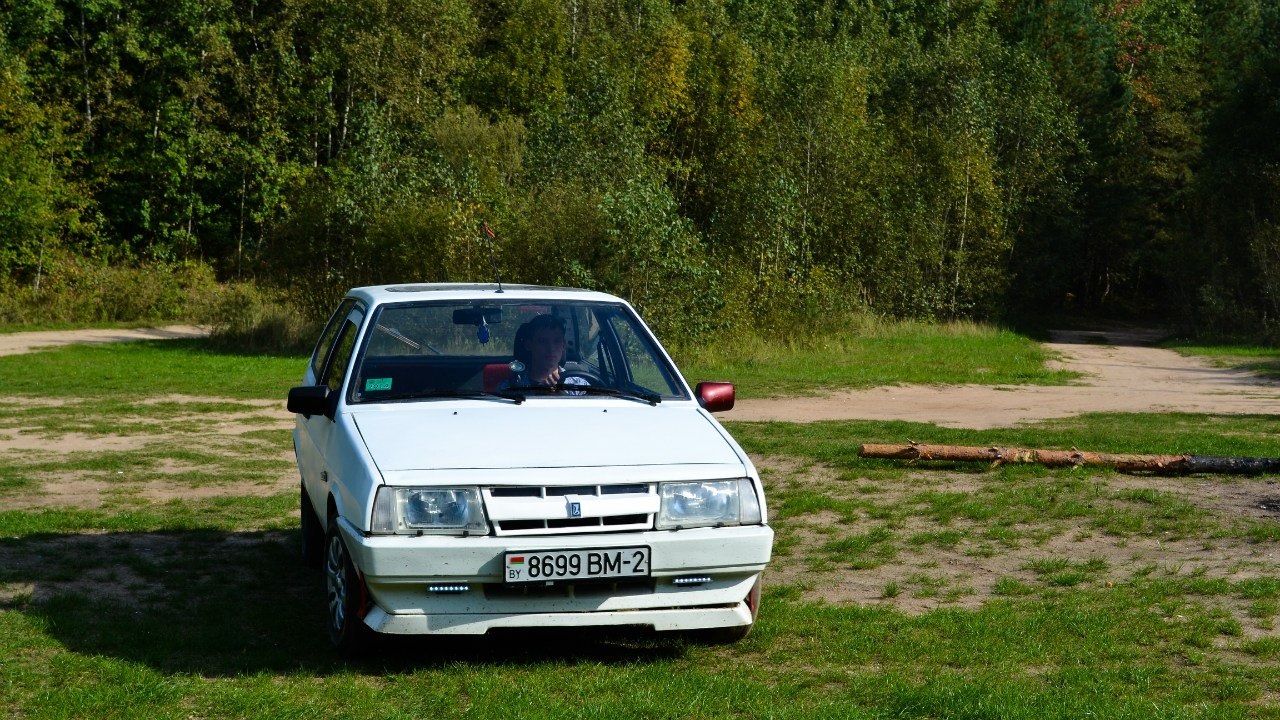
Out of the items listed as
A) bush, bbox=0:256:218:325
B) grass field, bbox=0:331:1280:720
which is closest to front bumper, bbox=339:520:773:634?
grass field, bbox=0:331:1280:720

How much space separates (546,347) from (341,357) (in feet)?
3.94

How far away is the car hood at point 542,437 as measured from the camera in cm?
580

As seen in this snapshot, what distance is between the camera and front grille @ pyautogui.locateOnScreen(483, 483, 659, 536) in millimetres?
5621

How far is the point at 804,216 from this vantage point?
43344 mm

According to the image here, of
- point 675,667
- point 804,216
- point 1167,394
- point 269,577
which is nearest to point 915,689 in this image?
point 675,667

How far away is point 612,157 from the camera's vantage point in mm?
31422

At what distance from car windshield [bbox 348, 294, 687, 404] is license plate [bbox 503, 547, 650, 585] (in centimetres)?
140

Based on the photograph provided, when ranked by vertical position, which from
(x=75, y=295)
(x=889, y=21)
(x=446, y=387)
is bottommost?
(x=75, y=295)

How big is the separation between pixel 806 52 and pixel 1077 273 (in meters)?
19.9

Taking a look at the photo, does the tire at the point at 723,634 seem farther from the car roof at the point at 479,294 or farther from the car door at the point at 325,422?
the car door at the point at 325,422

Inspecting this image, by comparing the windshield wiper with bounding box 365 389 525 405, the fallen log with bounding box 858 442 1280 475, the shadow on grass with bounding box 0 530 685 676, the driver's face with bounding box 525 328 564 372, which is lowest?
the shadow on grass with bounding box 0 530 685 676

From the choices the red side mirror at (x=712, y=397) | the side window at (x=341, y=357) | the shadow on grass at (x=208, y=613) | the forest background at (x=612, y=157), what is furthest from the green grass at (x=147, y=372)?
the red side mirror at (x=712, y=397)

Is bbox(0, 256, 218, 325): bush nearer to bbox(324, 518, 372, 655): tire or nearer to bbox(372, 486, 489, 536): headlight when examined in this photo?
bbox(324, 518, 372, 655): tire

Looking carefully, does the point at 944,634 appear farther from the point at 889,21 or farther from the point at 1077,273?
the point at 889,21
